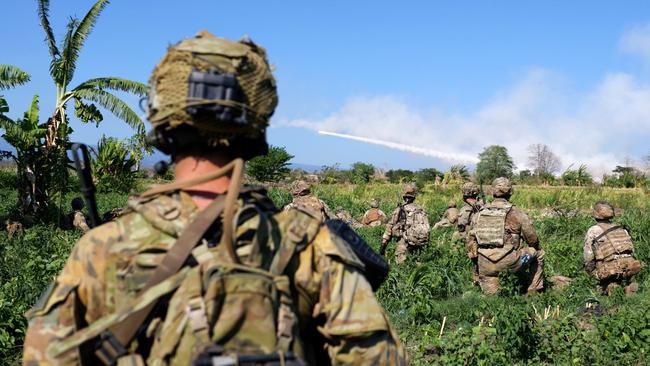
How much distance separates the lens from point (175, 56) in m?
2.17

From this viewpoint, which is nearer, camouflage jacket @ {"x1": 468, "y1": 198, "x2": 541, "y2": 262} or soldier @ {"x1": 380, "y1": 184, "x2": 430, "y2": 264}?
camouflage jacket @ {"x1": 468, "y1": 198, "x2": 541, "y2": 262}

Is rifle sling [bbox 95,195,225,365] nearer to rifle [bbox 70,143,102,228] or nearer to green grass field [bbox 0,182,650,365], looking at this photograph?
rifle [bbox 70,143,102,228]

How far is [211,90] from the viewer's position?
211 cm

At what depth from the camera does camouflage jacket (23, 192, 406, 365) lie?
6.79ft

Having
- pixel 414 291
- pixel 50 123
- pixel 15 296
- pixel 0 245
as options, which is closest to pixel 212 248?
pixel 15 296

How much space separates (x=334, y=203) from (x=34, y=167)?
9.67 metres

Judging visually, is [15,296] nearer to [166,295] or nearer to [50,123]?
[166,295]

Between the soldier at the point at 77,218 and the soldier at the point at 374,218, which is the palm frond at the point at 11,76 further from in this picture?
the soldier at the point at 374,218

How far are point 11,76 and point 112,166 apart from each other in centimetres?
1192

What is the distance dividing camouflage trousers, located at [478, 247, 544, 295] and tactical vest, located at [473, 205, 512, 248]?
0.75ft

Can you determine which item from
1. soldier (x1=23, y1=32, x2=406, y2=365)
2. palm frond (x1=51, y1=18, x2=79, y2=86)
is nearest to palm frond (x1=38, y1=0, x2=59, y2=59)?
palm frond (x1=51, y1=18, x2=79, y2=86)

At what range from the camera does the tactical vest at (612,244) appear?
10008mm

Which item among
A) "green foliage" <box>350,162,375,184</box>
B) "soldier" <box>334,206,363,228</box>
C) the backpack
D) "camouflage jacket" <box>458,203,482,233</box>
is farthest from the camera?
"green foliage" <box>350,162,375,184</box>

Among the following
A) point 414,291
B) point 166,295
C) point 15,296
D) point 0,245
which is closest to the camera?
point 166,295
